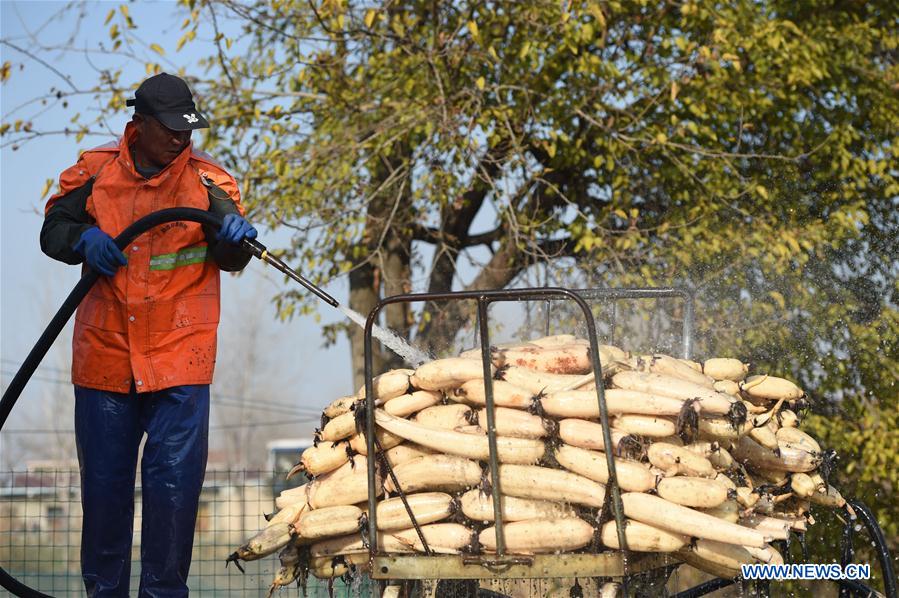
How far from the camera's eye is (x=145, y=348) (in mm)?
3957

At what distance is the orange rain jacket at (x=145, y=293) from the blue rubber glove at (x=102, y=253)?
134 mm

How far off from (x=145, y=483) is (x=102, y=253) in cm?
89

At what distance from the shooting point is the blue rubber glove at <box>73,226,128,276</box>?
12.6 feet

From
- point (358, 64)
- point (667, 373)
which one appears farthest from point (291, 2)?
point (667, 373)

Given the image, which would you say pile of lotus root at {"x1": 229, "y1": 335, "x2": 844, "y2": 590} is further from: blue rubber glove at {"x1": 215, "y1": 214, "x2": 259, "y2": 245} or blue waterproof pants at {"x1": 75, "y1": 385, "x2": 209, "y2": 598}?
blue rubber glove at {"x1": 215, "y1": 214, "x2": 259, "y2": 245}

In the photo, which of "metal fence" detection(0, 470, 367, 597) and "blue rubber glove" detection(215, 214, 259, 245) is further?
"metal fence" detection(0, 470, 367, 597)

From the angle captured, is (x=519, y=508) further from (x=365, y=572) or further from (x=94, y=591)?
(x=94, y=591)

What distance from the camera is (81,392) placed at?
4016mm

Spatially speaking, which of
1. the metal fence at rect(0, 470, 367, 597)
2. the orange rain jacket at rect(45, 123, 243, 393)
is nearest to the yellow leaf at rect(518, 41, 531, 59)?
the metal fence at rect(0, 470, 367, 597)

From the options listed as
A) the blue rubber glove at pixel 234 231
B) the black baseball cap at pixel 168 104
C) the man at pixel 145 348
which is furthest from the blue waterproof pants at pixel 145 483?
the black baseball cap at pixel 168 104

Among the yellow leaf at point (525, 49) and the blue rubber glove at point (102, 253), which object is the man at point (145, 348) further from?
the yellow leaf at point (525, 49)

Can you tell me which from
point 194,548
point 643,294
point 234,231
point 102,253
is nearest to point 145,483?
point 102,253

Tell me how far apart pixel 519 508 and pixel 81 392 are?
1.78 meters

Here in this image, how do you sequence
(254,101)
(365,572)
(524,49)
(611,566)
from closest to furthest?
1. (611,566)
2. (365,572)
3. (524,49)
4. (254,101)
